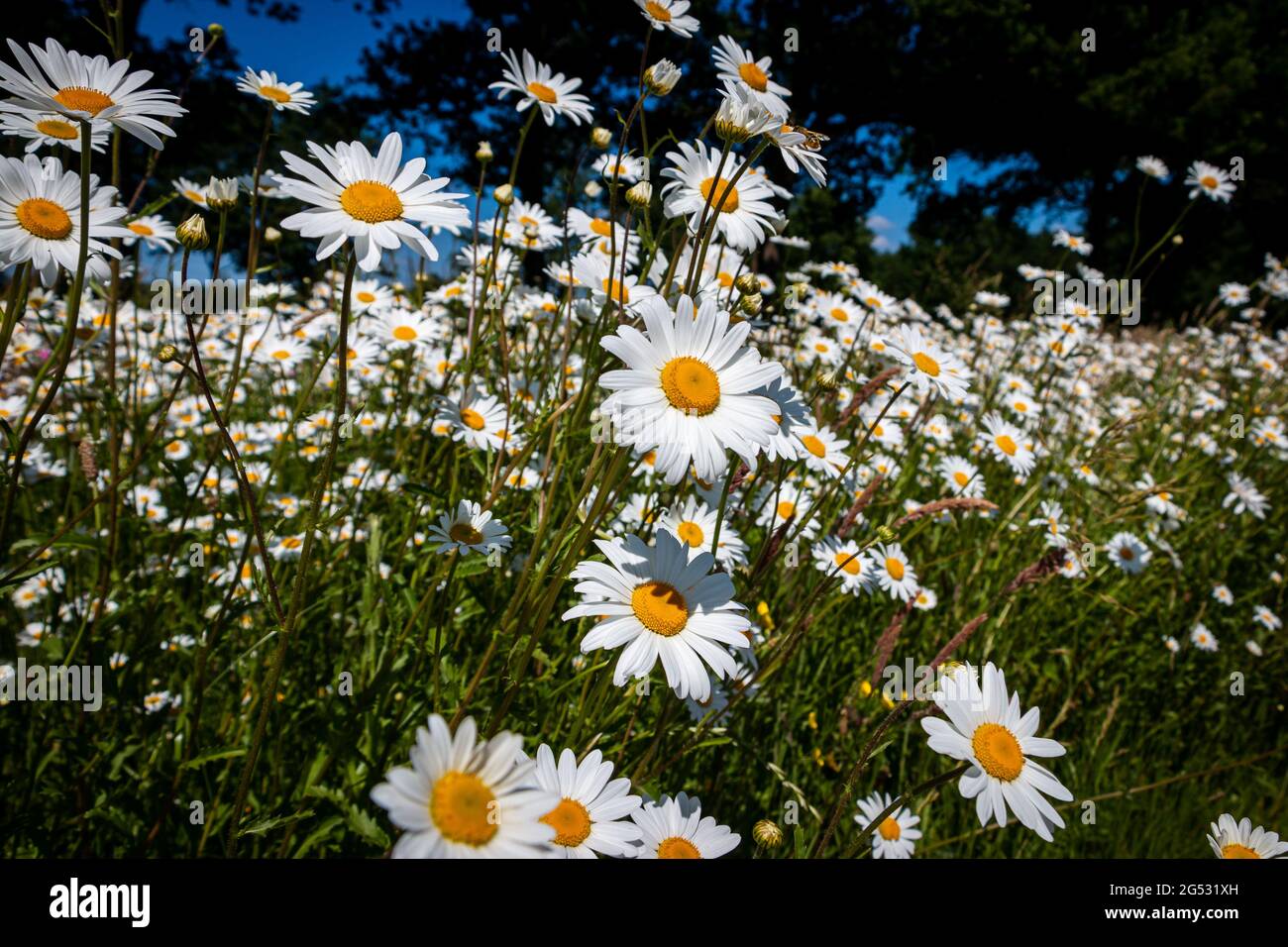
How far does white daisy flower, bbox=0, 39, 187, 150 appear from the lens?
3.40ft

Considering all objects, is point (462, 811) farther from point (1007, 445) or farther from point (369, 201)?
point (1007, 445)

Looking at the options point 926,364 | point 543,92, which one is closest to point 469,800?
point 926,364

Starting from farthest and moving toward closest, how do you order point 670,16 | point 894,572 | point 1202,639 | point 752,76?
point 1202,639 → point 894,572 → point 670,16 → point 752,76

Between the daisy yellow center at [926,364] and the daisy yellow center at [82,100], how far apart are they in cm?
180

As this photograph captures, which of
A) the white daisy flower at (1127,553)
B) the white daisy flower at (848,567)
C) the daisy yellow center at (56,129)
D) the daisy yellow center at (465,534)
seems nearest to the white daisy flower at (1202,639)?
the white daisy flower at (1127,553)

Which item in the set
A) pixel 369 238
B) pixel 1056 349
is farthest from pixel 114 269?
pixel 1056 349

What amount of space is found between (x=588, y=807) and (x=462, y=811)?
0.39 meters

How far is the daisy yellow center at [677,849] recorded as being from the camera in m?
1.14

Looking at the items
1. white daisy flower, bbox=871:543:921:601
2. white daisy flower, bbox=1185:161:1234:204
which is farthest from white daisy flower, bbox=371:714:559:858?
white daisy flower, bbox=1185:161:1234:204

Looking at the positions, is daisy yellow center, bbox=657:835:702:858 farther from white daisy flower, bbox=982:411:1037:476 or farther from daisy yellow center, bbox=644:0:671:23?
white daisy flower, bbox=982:411:1037:476

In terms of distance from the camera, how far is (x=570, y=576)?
1085mm

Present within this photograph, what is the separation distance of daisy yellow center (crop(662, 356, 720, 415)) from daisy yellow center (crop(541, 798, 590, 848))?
2.03ft

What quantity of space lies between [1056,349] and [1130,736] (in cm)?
214

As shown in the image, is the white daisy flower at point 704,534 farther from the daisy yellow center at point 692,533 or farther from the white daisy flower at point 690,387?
the white daisy flower at point 690,387
